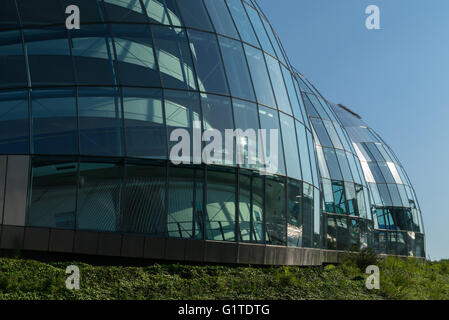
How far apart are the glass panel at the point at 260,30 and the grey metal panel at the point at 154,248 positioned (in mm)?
9083

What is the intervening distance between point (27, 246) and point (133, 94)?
5.58 m

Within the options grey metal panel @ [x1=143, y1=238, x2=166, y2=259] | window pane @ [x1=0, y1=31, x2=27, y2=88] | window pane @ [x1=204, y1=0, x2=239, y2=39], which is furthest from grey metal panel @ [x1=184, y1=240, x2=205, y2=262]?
window pane @ [x1=204, y1=0, x2=239, y2=39]

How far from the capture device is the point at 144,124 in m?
16.8

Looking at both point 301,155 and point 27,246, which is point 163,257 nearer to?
point 27,246

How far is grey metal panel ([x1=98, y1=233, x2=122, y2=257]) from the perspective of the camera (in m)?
15.7

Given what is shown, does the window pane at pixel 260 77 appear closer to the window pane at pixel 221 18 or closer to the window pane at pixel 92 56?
the window pane at pixel 221 18

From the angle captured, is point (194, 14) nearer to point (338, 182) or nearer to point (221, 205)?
point (221, 205)

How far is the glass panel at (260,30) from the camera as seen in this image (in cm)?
2125

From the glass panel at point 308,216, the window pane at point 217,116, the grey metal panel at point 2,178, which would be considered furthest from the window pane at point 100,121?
the glass panel at point 308,216

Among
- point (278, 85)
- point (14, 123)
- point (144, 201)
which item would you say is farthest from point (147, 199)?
point (278, 85)

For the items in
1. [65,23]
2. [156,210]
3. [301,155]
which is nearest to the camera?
[156,210]

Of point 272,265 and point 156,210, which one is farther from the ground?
point 156,210
